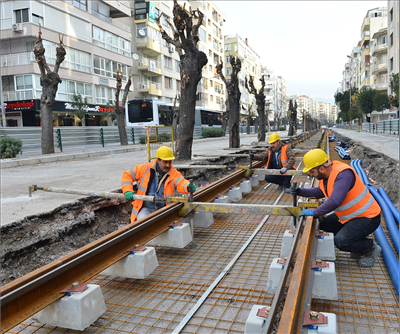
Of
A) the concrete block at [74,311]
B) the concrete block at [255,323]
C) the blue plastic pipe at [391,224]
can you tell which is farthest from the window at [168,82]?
the concrete block at [255,323]

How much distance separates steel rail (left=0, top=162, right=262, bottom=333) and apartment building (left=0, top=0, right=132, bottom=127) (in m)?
28.9

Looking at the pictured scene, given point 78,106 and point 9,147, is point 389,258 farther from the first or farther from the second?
point 78,106

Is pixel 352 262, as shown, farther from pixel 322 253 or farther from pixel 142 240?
pixel 142 240

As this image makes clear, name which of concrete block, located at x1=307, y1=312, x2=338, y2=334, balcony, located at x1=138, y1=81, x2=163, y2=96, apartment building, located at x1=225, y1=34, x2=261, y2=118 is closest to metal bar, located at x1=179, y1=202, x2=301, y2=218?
concrete block, located at x1=307, y1=312, x2=338, y2=334

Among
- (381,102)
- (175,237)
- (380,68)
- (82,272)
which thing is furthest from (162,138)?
(380,68)

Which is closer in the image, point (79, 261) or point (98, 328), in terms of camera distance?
point (98, 328)

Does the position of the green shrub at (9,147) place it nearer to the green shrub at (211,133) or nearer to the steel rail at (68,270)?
the steel rail at (68,270)

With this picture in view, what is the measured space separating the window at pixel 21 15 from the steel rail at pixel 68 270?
3078 cm

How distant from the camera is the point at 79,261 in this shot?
2.88 meters

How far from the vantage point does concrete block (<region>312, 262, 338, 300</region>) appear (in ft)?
9.66

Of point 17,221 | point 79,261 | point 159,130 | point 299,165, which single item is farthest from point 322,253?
point 159,130

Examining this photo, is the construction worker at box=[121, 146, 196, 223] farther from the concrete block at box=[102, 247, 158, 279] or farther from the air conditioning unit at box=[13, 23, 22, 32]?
the air conditioning unit at box=[13, 23, 22, 32]

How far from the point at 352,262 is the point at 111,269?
8.69 feet

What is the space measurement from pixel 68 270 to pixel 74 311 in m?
0.36
